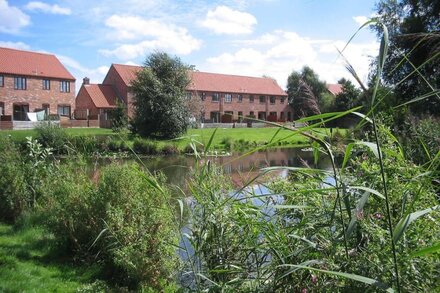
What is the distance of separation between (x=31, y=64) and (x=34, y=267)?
48.3 m

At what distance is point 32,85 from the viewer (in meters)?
47.0

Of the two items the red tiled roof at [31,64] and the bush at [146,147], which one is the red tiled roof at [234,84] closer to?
the red tiled roof at [31,64]

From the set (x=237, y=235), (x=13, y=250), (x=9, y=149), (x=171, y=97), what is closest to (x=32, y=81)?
(x=171, y=97)

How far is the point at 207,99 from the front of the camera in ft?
192

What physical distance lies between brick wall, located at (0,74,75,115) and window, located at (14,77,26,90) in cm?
31

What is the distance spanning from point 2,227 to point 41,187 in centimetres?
97

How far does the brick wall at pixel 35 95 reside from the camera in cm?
4491

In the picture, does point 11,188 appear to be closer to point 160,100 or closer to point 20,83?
point 160,100

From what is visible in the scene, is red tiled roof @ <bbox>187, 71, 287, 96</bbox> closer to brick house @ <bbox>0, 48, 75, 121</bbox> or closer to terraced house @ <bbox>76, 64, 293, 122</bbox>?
terraced house @ <bbox>76, 64, 293, 122</bbox>

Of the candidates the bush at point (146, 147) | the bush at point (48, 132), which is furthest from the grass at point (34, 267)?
the bush at point (146, 147)

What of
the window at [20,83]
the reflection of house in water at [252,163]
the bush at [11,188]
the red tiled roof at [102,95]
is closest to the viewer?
the reflection of house in water at [252,163]

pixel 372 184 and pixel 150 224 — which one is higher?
pixel 372 184

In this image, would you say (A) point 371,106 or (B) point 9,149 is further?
(B) point 9,149

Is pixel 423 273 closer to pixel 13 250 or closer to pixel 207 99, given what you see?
pixel 13 250
